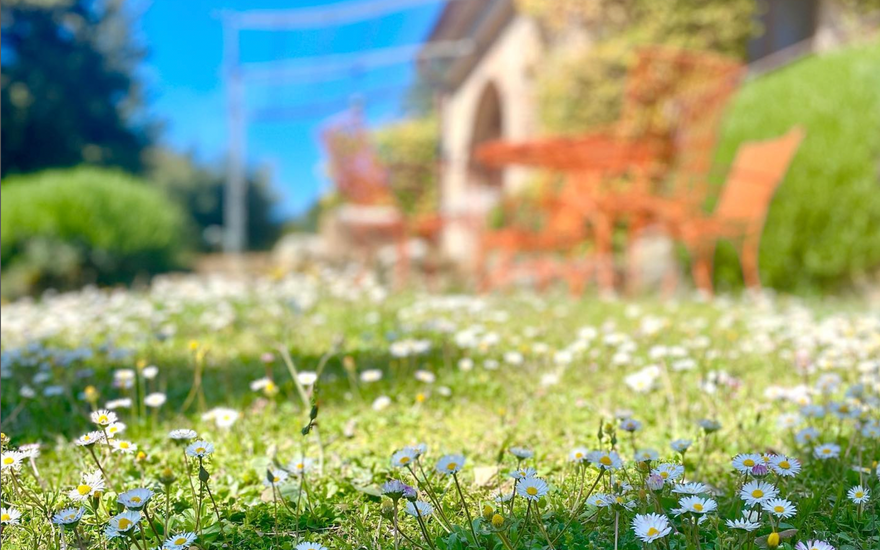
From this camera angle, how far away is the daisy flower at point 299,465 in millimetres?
1292

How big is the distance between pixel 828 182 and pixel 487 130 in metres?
9.40

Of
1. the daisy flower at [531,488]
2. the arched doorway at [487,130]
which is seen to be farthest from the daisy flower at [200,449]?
the arched doorway at [487,130]

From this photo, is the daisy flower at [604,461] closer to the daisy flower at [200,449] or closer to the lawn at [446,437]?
the lawn at [446,437]

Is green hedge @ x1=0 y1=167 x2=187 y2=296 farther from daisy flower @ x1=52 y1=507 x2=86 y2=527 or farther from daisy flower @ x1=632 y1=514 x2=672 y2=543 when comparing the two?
daisy flower @ x1=632 y1=514 x2=672 y2=543

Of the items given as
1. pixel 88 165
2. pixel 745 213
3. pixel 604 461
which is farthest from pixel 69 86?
pixel 604 461

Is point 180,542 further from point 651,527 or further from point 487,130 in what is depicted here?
point 487,130

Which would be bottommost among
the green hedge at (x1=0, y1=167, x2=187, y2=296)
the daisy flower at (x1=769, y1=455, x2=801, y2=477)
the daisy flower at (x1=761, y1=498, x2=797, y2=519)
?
the green hedge at (x1=0, y1=167, x2=187, y2=296)

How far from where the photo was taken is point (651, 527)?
942 mm

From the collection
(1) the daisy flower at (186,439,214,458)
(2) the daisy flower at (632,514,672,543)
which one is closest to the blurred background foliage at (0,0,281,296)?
(1) the daisy flower at (186,439,214,458)

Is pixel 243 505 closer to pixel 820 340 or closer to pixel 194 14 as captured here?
pixel 820 340

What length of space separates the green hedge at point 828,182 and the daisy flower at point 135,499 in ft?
17.6

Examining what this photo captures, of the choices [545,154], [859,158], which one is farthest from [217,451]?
[859,158]

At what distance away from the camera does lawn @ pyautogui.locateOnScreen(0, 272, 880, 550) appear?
1.11 metres

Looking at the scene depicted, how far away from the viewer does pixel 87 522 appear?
3.99 feet
